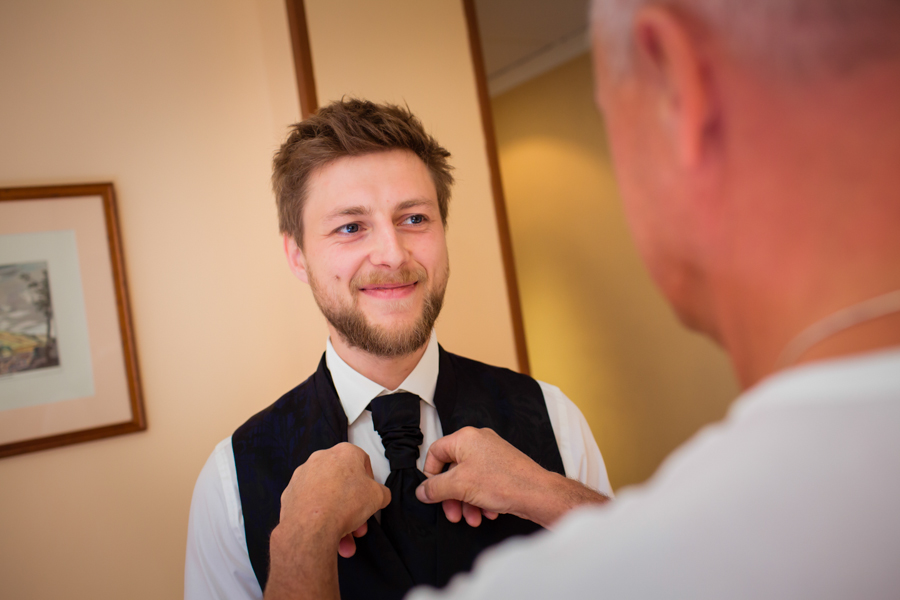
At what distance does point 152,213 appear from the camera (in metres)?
2.03

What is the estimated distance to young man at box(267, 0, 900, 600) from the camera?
318 mm

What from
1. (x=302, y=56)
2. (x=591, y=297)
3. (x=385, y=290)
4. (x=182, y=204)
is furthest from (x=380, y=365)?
(x=591, y=297)

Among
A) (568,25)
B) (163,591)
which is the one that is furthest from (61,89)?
(568,25)

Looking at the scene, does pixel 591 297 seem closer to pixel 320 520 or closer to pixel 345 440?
pixel 345 440

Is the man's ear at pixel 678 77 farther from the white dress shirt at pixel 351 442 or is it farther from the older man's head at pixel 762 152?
the white dress shirt at pixel 351 442

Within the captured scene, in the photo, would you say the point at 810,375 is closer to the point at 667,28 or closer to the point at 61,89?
the point at 667,28

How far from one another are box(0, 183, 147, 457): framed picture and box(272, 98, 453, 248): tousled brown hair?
0.77m

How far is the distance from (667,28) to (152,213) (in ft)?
6.42

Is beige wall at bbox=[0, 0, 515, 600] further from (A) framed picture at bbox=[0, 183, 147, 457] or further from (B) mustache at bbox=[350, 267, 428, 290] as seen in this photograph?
(B) mustache at bbox=[350, 267, 428, 290]

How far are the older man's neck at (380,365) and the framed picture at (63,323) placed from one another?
93cm

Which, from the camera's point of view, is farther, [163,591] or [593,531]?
[163,591]

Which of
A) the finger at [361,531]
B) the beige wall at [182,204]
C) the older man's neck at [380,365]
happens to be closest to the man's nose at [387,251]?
the older man's neck at [380,365]

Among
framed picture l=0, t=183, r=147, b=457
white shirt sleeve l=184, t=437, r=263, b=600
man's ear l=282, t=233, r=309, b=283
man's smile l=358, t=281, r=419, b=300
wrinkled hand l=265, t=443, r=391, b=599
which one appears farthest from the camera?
framed picture l=0, t=183, r=147, b=457

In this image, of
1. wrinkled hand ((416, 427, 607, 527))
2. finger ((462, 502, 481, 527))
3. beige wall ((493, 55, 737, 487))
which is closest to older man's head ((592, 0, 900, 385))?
wrinkled hand ((416, 427, 607, 527))
